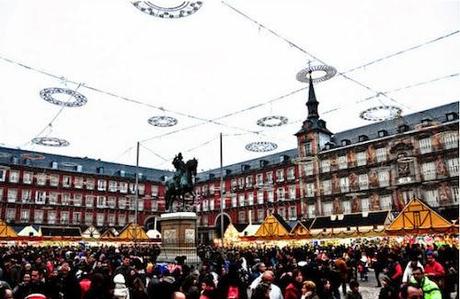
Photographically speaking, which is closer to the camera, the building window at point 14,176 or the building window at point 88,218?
the building window at point 14,176

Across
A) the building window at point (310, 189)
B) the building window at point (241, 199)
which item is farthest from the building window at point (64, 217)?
the building window at point (310, 189)

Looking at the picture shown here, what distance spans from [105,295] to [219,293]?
1717 mm

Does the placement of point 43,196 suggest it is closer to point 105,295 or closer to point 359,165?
point 359,165

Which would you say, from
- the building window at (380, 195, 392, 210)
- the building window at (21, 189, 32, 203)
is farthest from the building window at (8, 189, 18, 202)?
the building window at (380, 195, 392, 210)

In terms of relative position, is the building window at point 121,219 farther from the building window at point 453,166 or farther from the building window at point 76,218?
the building window at point 453,166

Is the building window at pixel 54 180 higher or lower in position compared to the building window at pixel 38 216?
higher

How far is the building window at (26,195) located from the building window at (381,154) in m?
43.4

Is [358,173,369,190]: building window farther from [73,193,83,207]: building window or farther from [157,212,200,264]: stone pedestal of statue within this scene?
[73,193,83,207]: building window

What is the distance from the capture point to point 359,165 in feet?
144

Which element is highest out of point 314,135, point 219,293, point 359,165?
point 314,135

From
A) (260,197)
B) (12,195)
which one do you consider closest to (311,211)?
(260,197)

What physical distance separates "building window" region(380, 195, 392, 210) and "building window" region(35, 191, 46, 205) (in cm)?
4234

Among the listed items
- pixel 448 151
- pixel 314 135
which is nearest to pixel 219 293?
pixel 448 151

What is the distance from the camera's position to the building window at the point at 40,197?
52.8m
